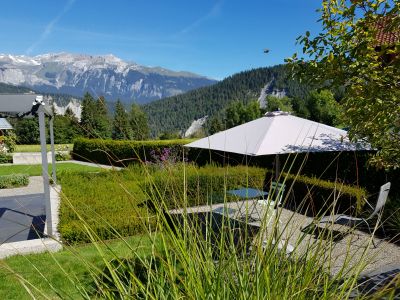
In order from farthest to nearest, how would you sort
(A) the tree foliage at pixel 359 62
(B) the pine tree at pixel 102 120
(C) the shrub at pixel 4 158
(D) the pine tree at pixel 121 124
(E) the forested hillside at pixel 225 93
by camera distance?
(E) the forested hillside at pixel 225 93 < (C) the shrub at pixel 4 158 < (A) the tree foliage at pixel 359 62 < (B) the pine tree at pixel 102 120 < (D) the pine tree at pixel 121 124

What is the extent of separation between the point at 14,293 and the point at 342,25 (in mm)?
5354

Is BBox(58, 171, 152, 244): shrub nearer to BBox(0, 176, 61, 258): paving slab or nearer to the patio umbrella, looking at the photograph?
BBox(0, 176, 61, 258): paving slab

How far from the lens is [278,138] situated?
5824 millimetres

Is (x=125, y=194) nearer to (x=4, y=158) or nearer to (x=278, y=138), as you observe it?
(x=278, y=138)

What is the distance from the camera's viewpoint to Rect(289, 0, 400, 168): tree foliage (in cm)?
362

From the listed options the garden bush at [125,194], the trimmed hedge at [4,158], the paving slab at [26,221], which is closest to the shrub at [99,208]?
the garden bush at [125,194]

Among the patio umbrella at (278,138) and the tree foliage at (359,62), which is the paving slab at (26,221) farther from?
the tree foliage at (359,62)

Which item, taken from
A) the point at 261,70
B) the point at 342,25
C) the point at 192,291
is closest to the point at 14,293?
the point at 192,291

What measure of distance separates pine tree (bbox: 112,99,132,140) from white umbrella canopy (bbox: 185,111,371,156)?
3820mm

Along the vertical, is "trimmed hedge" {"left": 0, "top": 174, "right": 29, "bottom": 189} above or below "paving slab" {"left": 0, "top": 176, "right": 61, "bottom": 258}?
above

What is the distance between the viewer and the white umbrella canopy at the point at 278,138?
564cm

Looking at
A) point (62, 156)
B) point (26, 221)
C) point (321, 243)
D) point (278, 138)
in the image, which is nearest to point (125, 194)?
point (278, 138)

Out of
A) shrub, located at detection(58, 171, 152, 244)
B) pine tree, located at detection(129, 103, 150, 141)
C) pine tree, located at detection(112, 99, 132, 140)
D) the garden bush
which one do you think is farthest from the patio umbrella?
pine tree, located at detection(112, 99, 132, 140)

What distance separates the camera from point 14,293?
421cm
